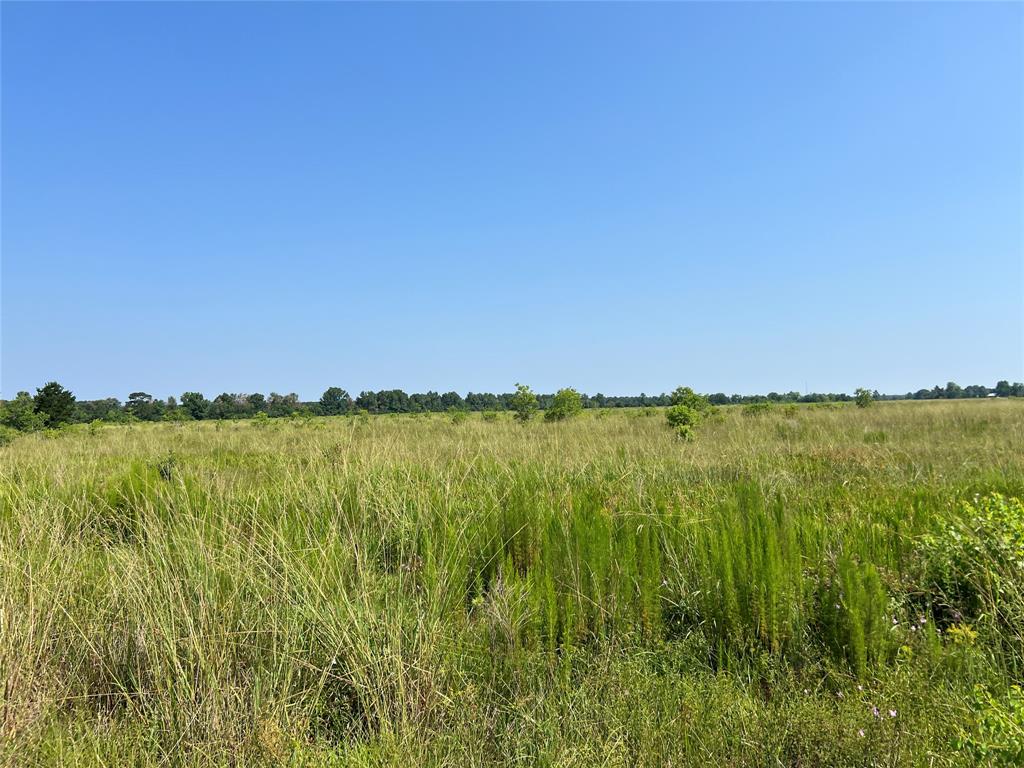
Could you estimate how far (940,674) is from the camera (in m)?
2.12

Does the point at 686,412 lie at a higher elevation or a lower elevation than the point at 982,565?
higher

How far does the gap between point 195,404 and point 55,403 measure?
22.1m

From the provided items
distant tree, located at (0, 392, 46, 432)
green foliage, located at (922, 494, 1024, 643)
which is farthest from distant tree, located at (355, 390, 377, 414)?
green foliage, located at (922, 494, 1024, 643)

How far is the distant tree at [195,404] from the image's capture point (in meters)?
58.7

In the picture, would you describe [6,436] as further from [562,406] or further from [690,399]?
[690,399]

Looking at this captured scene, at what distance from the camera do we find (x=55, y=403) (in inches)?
1539

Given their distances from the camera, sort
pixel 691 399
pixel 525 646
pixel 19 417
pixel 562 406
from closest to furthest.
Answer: pixel 525 646, pixel 691 399, pixel 562 406, pixel 19 417

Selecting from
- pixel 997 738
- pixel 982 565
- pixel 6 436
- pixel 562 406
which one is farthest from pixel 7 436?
pixel 982 565

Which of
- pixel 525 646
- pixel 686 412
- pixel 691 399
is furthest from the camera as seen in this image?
pixel 691 399

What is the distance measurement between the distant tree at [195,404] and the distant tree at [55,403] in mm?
16246

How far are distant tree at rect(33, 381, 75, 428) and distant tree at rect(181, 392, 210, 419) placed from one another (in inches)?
640

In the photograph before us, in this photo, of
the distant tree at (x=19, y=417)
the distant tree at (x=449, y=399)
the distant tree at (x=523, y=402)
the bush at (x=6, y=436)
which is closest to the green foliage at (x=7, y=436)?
the bush at (x=6, y=436)

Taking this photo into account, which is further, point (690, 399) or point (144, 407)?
point (144, 407)

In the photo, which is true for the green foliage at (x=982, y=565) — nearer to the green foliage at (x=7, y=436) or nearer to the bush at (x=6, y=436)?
the bush at (x=6, y=436)
